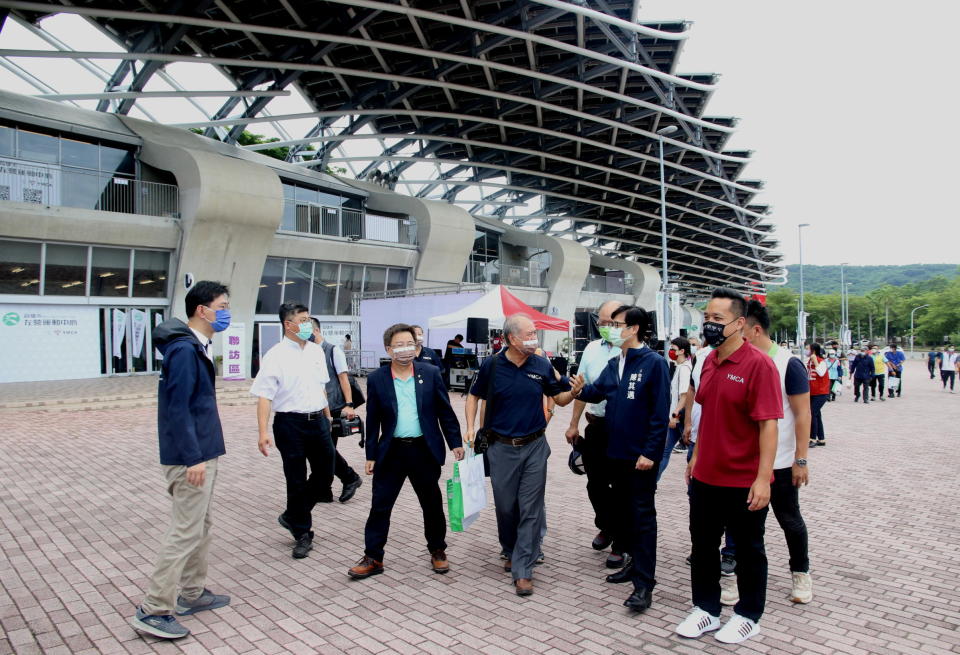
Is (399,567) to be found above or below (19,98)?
below

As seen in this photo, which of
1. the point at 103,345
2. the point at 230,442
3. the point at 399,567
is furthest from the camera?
the point at 103,345

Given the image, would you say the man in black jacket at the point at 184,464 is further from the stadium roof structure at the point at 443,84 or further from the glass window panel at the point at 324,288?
the glass window panel at the point at 324,288

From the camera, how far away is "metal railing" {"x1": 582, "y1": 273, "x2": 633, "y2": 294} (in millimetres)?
41625

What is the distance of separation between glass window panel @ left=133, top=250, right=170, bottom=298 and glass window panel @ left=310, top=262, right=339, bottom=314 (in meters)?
6.07

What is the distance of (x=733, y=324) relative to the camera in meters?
3.67

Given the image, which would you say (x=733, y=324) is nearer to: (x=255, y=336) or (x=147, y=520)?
(x=147, y=520)

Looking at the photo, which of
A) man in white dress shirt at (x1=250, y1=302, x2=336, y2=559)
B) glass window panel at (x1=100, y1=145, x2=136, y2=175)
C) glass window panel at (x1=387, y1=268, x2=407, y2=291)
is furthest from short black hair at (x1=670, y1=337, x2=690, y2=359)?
glass window panel at (x1=387, y1=268, x2=407, y2=291)

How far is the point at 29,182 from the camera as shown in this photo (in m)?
18.1

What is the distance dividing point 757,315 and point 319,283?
23670 millimetres

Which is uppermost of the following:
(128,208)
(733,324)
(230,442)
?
(128,208)

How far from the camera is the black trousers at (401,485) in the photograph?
4625mm

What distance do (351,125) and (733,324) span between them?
84.5 ft

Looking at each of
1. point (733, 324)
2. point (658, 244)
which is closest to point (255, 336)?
point (733, 324)

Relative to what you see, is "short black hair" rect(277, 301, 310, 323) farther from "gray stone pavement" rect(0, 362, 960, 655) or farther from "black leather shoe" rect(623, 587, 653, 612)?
"black leather shoe" rect(623, 587, 653, 612)
